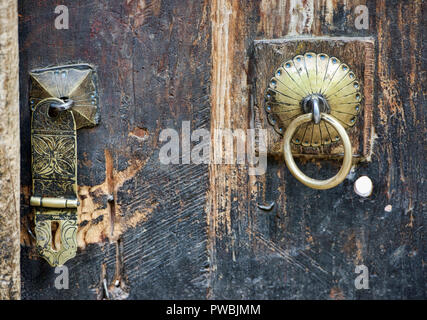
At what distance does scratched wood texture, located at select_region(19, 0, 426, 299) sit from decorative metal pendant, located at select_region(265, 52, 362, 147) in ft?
0.14

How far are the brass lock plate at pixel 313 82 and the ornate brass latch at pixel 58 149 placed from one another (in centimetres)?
25

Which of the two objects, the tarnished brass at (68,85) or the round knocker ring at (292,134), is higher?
the tarnished brass at (68,85)

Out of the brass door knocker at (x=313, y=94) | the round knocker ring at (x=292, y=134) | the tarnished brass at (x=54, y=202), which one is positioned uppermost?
the brass door knocker at (x=313, y=94)

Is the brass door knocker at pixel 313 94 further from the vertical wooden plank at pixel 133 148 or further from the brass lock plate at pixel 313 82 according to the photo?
the vertical wooden plank at pixel 133 148

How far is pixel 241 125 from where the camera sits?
70 cm

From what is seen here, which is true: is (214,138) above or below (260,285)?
above

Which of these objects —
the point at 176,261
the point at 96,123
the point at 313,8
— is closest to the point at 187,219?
the point at 176,261

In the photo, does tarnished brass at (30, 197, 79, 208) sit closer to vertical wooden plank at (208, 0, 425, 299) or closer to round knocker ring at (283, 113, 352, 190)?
vertical wooden plank at (208, 0, 425, 299)

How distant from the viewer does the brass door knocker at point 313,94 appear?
0.66 m

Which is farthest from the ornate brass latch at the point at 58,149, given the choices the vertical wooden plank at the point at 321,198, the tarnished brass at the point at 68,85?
the vertical wooden plank at the point at 321,198

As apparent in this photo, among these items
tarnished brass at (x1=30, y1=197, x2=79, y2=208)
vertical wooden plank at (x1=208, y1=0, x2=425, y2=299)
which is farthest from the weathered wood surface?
vertical wooden plank at (x1=208, y1=0, x2=425, y2=299)

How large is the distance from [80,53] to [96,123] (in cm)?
10

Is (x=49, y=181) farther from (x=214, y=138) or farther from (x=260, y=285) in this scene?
(x=260, y=285)

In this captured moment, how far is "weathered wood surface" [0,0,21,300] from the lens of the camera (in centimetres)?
60
